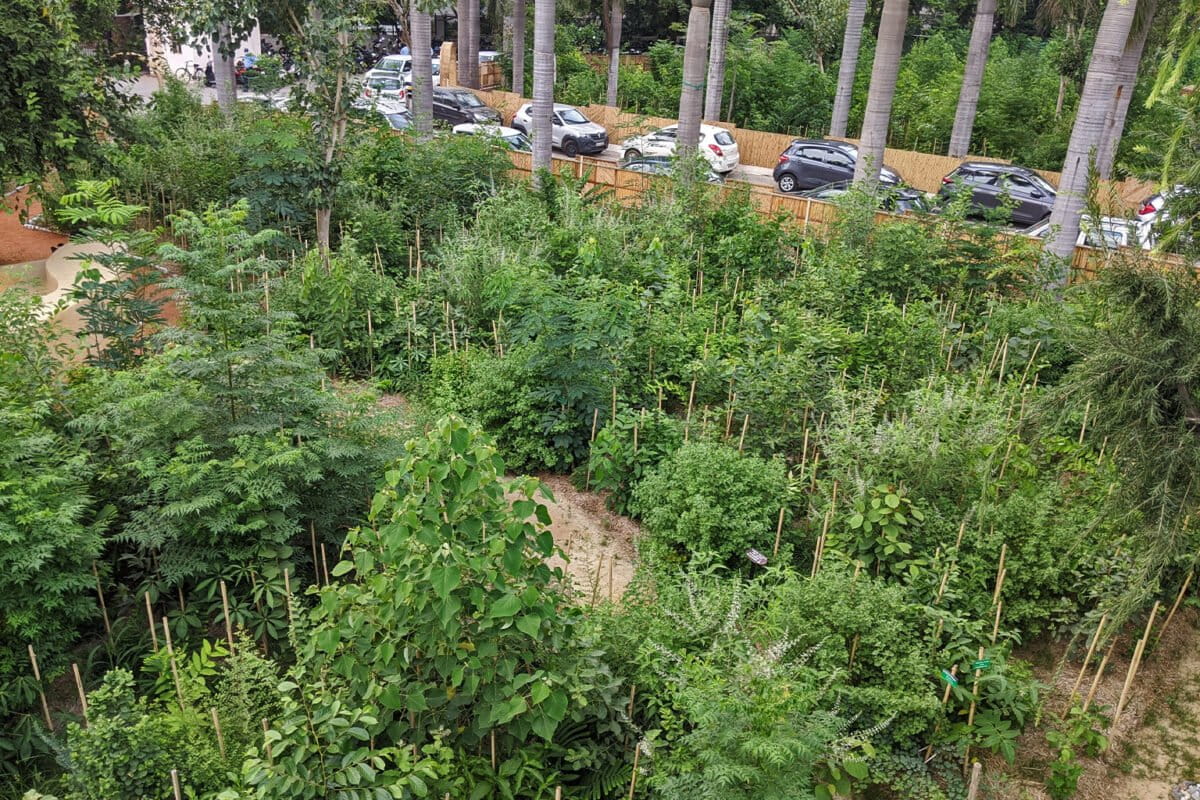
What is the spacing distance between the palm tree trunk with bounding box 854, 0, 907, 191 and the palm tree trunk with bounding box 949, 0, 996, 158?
A: 10.0 metres

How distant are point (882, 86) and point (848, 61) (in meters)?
8.98

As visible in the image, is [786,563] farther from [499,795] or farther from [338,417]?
[338,417]

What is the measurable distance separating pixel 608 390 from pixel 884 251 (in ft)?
14.3

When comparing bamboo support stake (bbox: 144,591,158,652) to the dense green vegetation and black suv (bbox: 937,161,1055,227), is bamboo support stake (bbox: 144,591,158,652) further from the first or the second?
black suv (bbox: 937,161,1055,227)

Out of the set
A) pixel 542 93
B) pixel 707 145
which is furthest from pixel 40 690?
pixel 707 145

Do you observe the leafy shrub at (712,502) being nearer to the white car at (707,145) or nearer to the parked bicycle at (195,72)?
the parked bicycle at (195,72)

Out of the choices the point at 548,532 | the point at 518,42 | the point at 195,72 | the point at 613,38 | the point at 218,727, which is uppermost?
the point at 613,38

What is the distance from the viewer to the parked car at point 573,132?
82.8 feet

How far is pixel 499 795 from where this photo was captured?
15.1 feet

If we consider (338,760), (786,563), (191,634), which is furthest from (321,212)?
(338,760)

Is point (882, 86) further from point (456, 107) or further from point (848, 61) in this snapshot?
point (456, 107)

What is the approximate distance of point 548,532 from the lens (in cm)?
448

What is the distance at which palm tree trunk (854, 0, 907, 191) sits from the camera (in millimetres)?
12469

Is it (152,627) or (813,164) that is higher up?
(813,164)
